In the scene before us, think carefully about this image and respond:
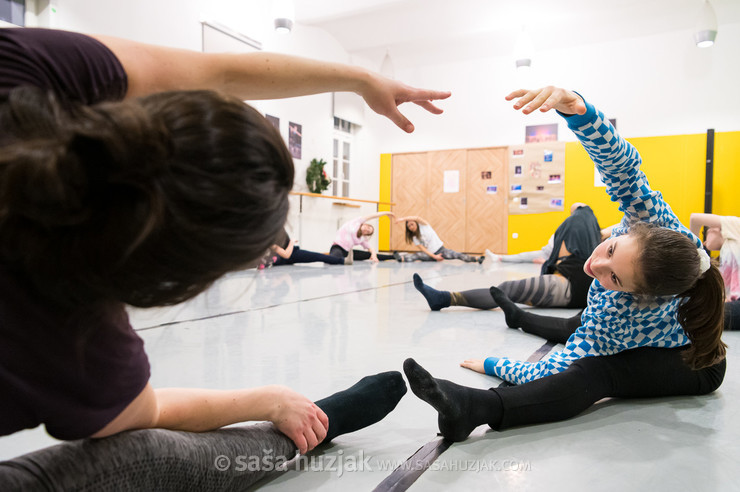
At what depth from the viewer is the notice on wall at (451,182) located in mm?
9008

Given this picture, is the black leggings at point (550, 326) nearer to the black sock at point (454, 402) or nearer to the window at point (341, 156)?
the black sock at point (454, 402)

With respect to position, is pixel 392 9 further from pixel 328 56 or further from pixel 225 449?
pixel 225 449

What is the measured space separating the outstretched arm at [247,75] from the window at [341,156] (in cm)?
781

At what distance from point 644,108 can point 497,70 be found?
8.30 feet

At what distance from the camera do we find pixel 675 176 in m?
7.39

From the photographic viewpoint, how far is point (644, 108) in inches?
300

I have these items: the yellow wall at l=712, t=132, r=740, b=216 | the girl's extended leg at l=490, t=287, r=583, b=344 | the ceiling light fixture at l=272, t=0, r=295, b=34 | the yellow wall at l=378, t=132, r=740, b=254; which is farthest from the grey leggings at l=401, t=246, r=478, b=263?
the girl's extended leg at l=490, t=287, r=583, b=344

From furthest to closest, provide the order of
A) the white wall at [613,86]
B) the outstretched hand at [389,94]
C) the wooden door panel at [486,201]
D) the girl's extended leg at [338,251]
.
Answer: the wooden door panel at [486,201]
the white wall at [613,86]
the girl's extended leg at [338,251]
the outstretched hand at [389,94]

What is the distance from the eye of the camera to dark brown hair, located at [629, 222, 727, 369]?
1077 mm

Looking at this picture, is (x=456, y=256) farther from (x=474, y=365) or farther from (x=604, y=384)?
(x=604, y=384)

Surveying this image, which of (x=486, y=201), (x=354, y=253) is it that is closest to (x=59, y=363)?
(x=354, y=253)

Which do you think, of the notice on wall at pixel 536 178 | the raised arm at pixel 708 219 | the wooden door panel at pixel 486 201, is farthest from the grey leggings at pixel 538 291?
the wooden door panel at pixel 486 201

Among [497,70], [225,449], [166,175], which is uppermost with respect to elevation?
[497,70]

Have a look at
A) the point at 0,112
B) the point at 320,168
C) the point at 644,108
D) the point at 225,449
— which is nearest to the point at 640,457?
the point at 225,449
